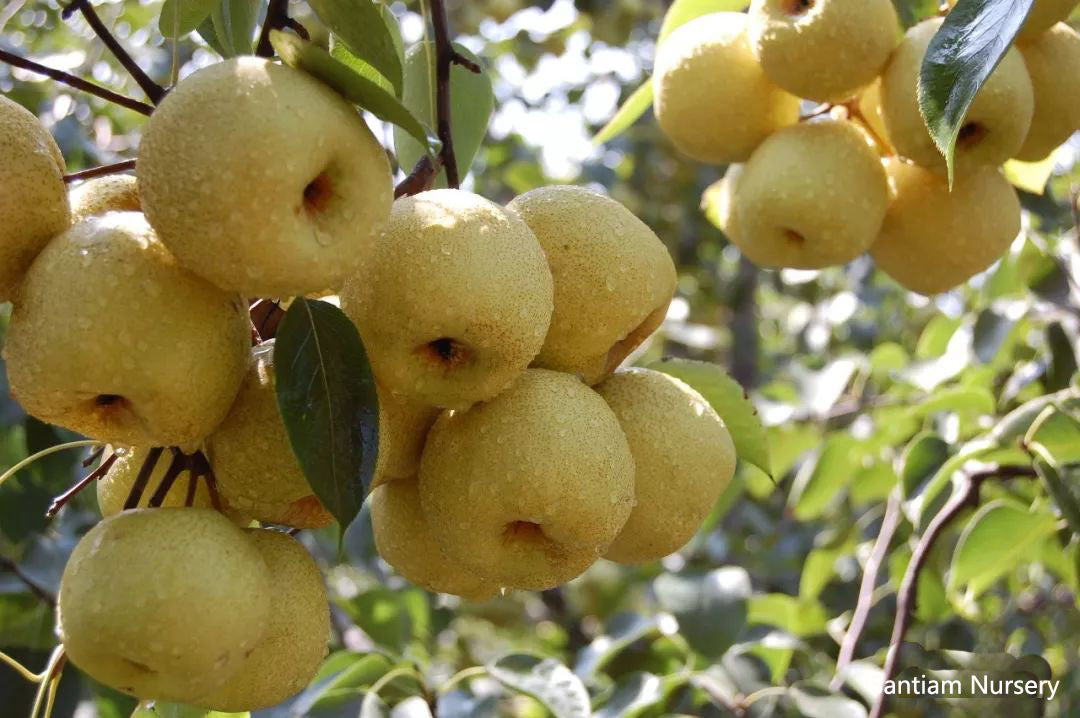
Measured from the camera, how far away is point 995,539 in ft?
5.84

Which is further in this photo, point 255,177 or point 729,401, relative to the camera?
point 729,401

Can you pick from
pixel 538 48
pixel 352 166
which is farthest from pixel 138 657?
pixel 538 48

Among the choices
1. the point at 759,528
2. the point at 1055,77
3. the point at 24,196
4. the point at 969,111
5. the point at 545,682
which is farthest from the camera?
the point at 759,528

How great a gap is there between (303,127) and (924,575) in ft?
6.06

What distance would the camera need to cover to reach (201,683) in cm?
89

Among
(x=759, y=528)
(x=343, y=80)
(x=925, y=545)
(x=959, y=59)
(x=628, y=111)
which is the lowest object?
(x=759, y=528)

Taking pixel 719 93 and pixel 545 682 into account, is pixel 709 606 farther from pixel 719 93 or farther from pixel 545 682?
pixel 719 93

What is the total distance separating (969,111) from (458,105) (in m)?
0.67

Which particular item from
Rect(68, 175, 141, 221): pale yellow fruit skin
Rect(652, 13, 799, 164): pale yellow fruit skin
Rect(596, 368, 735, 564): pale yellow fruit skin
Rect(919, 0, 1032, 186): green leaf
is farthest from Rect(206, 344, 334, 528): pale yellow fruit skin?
Rect(652, 13, 799, 164): pale yellow fruit skin

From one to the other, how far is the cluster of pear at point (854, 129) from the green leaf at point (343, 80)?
677 millimetres

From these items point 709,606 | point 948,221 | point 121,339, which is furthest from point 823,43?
point 709,606

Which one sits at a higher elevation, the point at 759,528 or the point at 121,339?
the point at 121,339

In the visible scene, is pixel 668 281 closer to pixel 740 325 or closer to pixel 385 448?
pixel 385 448

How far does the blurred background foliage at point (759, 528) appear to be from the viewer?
68.4 inches
